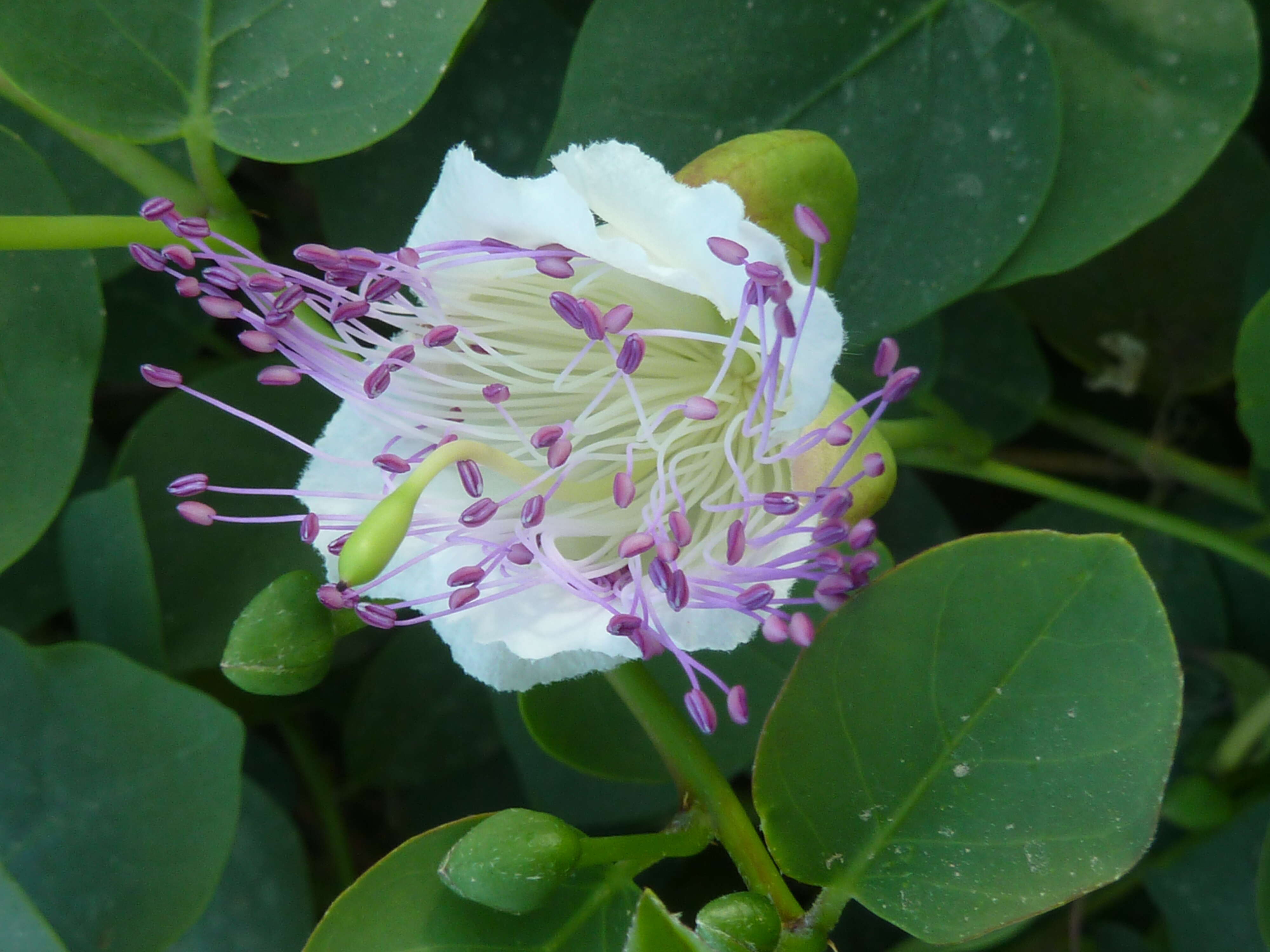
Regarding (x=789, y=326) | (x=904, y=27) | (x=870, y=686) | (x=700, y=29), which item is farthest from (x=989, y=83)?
(x=870, y=686)

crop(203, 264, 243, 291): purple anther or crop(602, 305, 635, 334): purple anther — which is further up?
crop(602, 305, 635, 334): purple anther

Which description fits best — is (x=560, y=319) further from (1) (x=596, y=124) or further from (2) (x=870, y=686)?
(2) (x=870, y=686)

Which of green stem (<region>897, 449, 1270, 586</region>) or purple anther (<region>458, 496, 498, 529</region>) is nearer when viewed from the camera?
purple anther (<region>458, 496, 498, 529</region>)

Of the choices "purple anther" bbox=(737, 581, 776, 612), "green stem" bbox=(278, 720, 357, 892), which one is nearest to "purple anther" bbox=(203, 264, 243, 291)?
"purple anther" bbox=(737, 581, 776, 612)

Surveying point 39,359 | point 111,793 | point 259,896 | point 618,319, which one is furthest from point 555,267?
point 259,896

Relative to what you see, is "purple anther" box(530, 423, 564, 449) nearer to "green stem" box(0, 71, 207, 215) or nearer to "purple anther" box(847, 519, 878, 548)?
"purple anther" box(847, 519, 878, 548)

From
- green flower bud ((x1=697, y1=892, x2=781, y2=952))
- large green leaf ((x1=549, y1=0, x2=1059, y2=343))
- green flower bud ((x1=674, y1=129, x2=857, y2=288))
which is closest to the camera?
green flower bud ((x1=697, y1=892, x2=781, y2=952))

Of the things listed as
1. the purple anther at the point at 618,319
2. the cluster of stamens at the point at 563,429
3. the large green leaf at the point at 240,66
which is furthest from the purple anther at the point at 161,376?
the purple anther at the point at 618,319

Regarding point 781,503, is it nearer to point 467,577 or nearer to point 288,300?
point 467,577
